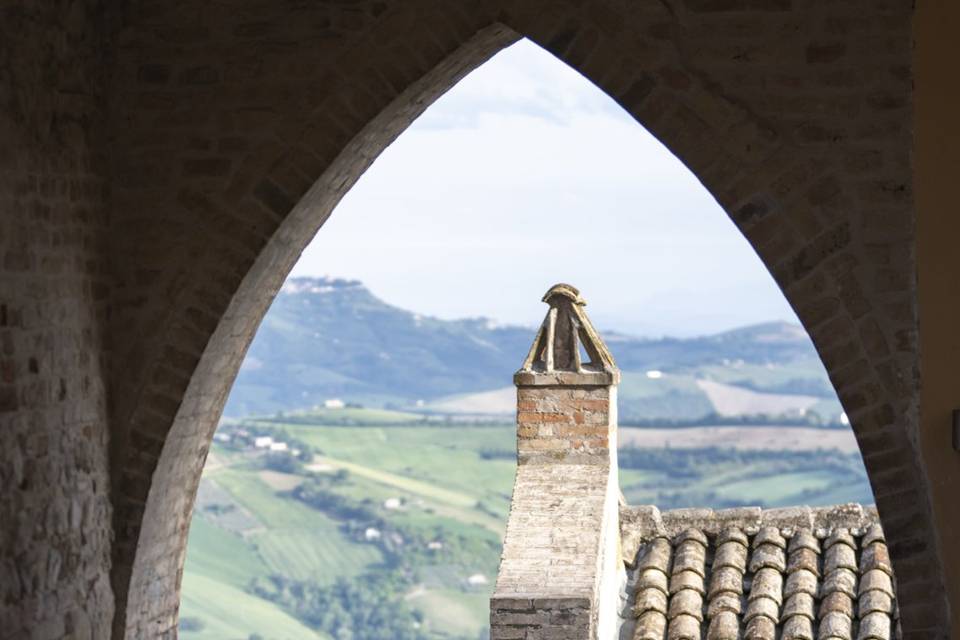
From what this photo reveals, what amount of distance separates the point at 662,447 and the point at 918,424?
2115cm

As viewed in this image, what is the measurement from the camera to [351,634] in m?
24.5

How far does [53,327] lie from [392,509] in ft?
72.0

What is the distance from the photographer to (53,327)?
15.5ft

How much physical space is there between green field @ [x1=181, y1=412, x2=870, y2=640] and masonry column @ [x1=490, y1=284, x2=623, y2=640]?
1481 cm

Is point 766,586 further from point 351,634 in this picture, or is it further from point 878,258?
point 351,634

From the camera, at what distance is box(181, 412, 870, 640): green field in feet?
77.7

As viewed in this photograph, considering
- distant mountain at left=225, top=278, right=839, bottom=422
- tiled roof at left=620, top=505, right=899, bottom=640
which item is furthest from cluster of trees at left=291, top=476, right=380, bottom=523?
tiled roof at left=620, top=505, right=899, bottom=640

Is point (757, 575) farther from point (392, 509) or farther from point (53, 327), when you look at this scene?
point (392, 509)

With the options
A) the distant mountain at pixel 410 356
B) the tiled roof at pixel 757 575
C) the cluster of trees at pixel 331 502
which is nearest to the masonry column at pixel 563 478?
the tiled roof at pixel 757 575

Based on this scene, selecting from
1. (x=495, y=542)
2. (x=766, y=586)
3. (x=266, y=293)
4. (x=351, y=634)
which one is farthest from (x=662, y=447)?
(x=266, y=293)

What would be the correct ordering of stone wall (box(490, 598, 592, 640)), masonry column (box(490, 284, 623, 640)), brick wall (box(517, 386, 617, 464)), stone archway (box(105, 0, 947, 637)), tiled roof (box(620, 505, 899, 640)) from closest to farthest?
stone archway (box(105, 0, 947, 637))
stone wall (box(490, 598, 592, 640))
masonry column (box(490, 284, 623, 640))
tiled roof (box(620, 505, 899, 640))
brick wall (box(517, 386, 617, 464))

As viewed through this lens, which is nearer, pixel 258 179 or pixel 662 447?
pixel 258 179

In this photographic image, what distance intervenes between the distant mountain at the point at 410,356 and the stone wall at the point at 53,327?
24.7 metres

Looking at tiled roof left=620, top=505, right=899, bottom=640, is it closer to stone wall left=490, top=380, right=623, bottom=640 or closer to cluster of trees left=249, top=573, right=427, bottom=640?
stone wall left=490, top=380, right=623, bottom=640
